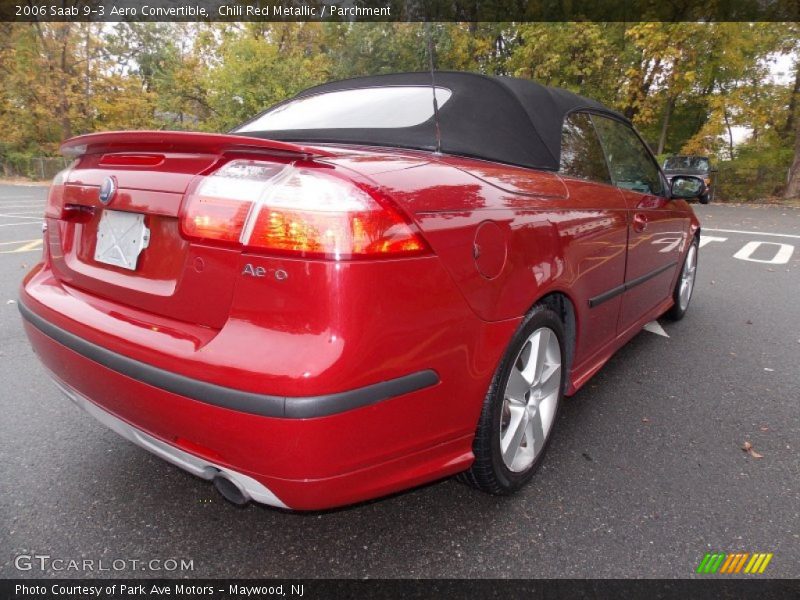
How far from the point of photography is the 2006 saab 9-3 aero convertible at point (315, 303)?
129cm

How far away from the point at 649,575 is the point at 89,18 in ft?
131

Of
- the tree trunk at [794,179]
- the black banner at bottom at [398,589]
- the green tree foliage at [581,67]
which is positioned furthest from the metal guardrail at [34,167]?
the black banner at bottom at [398,589]

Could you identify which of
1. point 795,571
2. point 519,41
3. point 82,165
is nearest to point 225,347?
point 82,165

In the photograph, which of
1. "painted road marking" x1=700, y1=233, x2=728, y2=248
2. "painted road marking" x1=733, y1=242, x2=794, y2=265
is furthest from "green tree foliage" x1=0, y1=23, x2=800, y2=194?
"painted road marking" x1=733, y1=242, x2=794, y2=265

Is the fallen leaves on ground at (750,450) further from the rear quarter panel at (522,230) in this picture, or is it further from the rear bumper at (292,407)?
the rear bumper at (292,407)

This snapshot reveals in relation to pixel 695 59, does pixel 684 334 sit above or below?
below

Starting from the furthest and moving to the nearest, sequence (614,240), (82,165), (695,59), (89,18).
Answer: (89,18) → (695,59) → (614,240) → (82,165)

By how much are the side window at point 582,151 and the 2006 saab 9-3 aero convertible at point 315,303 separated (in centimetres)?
31

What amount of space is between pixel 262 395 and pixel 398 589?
78cm

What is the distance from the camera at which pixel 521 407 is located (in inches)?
77.7

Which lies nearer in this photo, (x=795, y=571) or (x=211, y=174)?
(x=211, y=174)

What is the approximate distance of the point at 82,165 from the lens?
1.87 m

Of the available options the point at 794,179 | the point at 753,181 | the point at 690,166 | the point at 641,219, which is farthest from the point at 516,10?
the point at 641,219

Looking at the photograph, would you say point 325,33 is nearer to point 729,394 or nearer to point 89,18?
point 89,18
